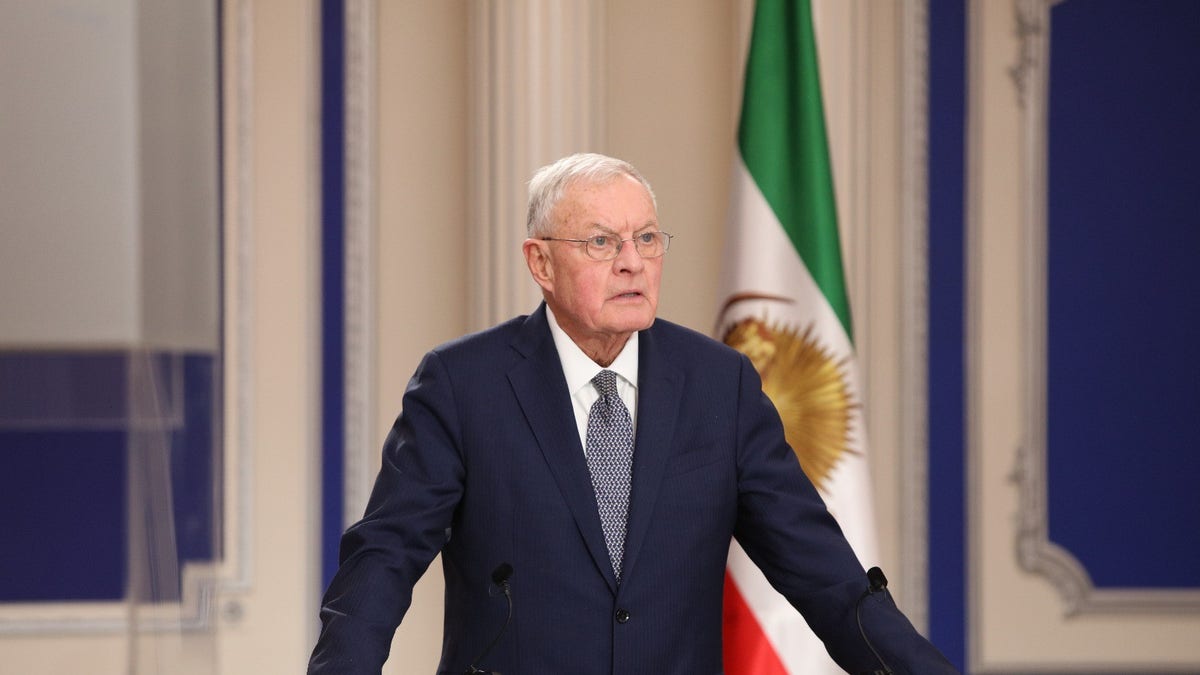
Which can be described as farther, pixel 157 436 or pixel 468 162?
pixel 468 162

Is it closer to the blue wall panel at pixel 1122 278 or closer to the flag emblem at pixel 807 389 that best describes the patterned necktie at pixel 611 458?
the flag emblem at pixel 807 389

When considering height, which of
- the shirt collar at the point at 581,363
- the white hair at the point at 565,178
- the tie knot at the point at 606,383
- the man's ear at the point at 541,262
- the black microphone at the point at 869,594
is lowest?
the black microphone at the point at 869,594

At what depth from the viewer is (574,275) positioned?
182 cm

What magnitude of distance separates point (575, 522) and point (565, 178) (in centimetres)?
46

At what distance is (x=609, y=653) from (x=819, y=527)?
323mm

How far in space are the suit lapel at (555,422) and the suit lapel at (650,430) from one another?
1.8 inches

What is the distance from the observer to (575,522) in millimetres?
1770

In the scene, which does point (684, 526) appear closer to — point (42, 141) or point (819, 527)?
point (819, 527)

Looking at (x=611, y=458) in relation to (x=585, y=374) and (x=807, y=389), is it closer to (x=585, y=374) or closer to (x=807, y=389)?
(x=585, y=374)

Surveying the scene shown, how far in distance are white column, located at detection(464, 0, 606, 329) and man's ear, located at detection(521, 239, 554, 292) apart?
5.53 feet

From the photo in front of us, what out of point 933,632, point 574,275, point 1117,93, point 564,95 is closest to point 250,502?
point 564,95

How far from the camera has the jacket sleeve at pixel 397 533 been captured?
1.56 m

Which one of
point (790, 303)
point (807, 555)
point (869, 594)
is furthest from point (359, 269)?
point (869, 594)

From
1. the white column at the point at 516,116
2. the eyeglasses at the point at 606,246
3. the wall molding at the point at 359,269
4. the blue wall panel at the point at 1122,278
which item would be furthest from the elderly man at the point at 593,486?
the blue wall panel at the point at 1122,278
